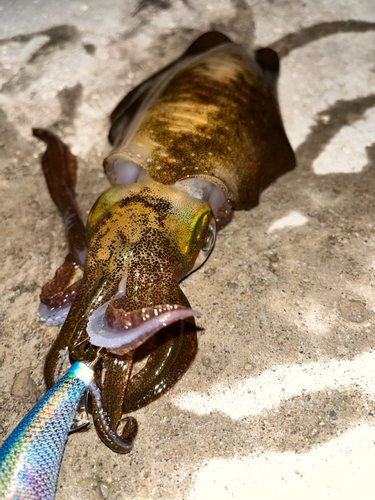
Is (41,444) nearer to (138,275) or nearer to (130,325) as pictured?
(130,325)

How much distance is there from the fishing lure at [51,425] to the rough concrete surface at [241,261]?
0.51m

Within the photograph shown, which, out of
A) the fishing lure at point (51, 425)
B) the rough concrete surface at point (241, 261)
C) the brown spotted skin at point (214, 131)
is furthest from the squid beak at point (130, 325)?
the brown spotted skin at point (214, 131)

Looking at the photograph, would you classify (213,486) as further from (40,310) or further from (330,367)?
(40,310)

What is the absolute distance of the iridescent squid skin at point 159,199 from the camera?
93.4 inches

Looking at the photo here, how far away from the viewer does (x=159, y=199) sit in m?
2.80

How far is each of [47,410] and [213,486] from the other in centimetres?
107

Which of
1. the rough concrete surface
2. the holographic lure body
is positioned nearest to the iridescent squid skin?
the holographic lure body

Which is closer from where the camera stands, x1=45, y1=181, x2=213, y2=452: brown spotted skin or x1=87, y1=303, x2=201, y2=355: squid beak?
x1=87, y1=303, x2=201, y2=355: squid beak

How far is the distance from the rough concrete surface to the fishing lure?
1.67 ft

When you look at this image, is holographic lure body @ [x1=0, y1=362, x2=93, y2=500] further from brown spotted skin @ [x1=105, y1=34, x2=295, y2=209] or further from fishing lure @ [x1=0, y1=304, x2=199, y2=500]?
brown spotted skin @ [x1=105, y1=34, x2=295, y2=209]

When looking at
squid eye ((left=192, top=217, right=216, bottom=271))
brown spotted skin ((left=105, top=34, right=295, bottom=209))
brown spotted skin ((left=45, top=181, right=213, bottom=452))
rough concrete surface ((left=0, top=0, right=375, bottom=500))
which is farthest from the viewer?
brown spotted skin ((left=105, top=34, right=295, bottom=209))

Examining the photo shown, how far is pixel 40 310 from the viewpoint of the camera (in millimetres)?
2896

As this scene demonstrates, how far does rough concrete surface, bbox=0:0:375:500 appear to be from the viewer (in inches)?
98.5

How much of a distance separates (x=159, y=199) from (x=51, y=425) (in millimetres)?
A: 1477
